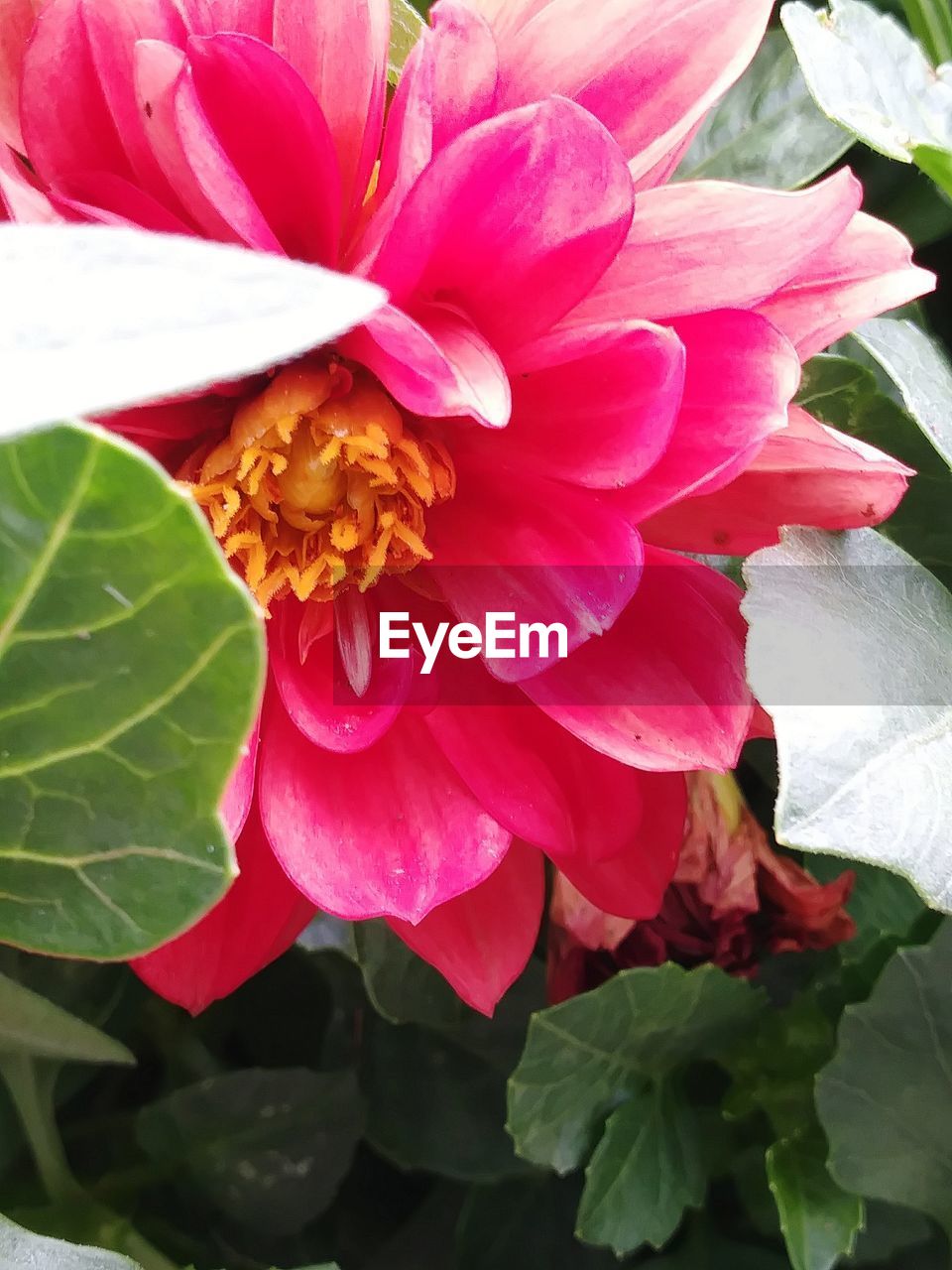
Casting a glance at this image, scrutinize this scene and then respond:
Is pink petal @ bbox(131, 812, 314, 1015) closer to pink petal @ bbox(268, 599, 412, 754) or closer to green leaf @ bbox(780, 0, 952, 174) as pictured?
pink petal @ bbox(268, 599, 412, 754)

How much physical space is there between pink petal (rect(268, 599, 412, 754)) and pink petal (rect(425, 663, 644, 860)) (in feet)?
0.06

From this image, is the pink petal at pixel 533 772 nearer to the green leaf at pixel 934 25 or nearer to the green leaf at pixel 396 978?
the green leaf at pixel 396 978

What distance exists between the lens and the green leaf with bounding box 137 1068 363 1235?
0.49 metres

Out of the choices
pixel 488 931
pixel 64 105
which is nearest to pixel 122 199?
pixel 64 105

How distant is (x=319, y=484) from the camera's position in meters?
0.37

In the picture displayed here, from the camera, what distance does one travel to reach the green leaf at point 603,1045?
421 millimetres

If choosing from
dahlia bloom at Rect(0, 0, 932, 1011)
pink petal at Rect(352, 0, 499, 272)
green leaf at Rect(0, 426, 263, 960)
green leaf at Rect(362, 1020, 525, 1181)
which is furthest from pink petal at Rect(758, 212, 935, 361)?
green leaf at Rect(362, 1020, 525, 1181)

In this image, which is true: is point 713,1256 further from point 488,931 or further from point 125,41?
point 125,41

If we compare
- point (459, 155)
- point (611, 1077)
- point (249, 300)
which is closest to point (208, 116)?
point (459, 155)

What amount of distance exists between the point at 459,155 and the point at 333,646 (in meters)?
0.17

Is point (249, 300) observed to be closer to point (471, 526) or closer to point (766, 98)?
point (471, 526)

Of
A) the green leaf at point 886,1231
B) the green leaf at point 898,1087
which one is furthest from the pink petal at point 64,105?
the green leaf at point 886,1231

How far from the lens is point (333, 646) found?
398 mm

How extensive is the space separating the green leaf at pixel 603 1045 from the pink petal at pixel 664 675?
110 mm
